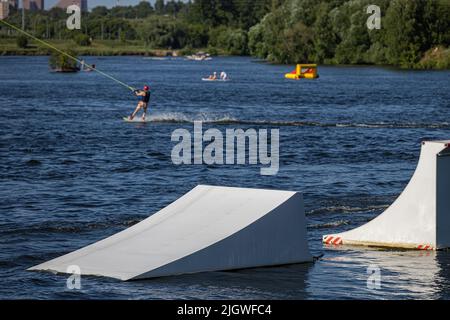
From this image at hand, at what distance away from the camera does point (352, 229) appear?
81.9 feet

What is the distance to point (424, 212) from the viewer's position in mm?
22391

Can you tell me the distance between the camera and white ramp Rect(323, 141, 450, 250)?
22.1 meters

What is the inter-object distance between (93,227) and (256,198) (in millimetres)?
6282

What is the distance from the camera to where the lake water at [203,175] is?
19.1 m

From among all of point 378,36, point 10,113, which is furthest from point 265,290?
point 378,36

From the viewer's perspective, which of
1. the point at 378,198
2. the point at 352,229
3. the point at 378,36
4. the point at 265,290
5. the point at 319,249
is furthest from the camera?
the point at 378,36

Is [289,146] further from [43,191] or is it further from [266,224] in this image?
[266,224]

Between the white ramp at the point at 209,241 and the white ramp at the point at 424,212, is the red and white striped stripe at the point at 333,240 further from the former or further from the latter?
the white ramp at the point at 209,241

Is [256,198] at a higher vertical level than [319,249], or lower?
higher

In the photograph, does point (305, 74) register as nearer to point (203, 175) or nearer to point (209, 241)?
point (203, 175)
